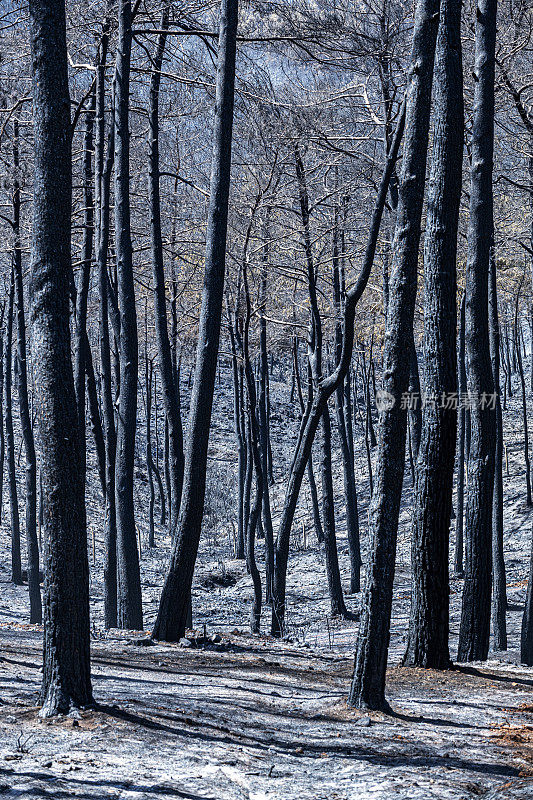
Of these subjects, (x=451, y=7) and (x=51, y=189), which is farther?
(x=451, y=7)

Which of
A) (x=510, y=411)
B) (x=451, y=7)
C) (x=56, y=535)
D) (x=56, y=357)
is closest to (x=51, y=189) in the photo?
(x=56, y=357)

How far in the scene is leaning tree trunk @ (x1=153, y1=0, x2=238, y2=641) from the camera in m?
8.09

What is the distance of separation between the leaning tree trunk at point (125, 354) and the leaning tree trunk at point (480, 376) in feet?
13.5

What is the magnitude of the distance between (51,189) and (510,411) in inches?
1330

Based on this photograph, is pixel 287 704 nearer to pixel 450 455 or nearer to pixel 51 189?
pixel 450 455

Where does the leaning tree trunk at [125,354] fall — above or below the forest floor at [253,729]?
above

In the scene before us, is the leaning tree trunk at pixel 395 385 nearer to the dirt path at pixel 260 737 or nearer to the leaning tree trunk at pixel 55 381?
the dirt path at pixel 260 737

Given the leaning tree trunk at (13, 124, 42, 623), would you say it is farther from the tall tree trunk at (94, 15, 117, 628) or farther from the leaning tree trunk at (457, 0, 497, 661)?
the leaning tree trunk at (457, 0, 497, 661)

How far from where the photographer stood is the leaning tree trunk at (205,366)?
8.09 m

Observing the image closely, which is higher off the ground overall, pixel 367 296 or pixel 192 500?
pixel 367 296

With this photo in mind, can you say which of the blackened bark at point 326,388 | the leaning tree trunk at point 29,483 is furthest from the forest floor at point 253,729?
the leaning tree trunk at point 29,483

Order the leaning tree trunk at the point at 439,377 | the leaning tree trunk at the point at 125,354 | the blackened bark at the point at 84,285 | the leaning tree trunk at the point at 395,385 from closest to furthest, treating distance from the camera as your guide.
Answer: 1. the leaning tree trunk at the point at 395,385
2. the leaning tree trunk at the point at 439,377
3. the leaning tree trunk at the point at 125,354
4. the blackened bark at the point at 84,285

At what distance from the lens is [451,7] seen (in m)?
6.20

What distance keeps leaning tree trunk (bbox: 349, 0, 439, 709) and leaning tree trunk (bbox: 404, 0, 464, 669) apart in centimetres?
114
